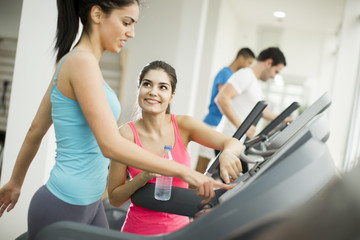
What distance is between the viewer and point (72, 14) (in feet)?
3.36

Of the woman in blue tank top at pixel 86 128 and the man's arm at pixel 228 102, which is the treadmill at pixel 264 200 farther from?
the man's arm at pixel 228 102

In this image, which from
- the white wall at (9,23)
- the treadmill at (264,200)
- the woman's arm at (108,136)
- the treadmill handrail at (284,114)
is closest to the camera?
the treadmill at (264,200)

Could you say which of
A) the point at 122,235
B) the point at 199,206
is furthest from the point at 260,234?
the point at 199,206

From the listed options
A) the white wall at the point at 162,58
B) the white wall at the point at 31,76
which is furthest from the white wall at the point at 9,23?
the white wall at the point at 31,76

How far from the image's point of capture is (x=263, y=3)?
7.04 metres

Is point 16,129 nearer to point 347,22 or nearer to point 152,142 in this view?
point 152,142

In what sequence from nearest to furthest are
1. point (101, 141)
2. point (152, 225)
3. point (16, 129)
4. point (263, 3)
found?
point (101, 141), point (152, 225), point (16, 129), point (263, 3)

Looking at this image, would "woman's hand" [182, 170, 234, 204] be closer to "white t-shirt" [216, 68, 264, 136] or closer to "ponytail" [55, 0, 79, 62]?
"ponytail" [55, 0, 79, 62]

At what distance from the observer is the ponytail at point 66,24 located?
3.34ft

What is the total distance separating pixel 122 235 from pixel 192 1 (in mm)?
3459

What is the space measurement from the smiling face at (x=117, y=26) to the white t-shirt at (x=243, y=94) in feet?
5.98

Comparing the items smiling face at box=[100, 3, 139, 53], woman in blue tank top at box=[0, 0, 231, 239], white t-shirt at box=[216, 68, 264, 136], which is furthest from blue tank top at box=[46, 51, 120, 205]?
white t-shirt at box=[216, 68, 264, 136]

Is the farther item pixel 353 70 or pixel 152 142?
pixel 353 70

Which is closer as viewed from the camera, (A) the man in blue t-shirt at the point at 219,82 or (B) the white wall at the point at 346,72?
(A) the man in blue t-shirt at the point at 219,82
